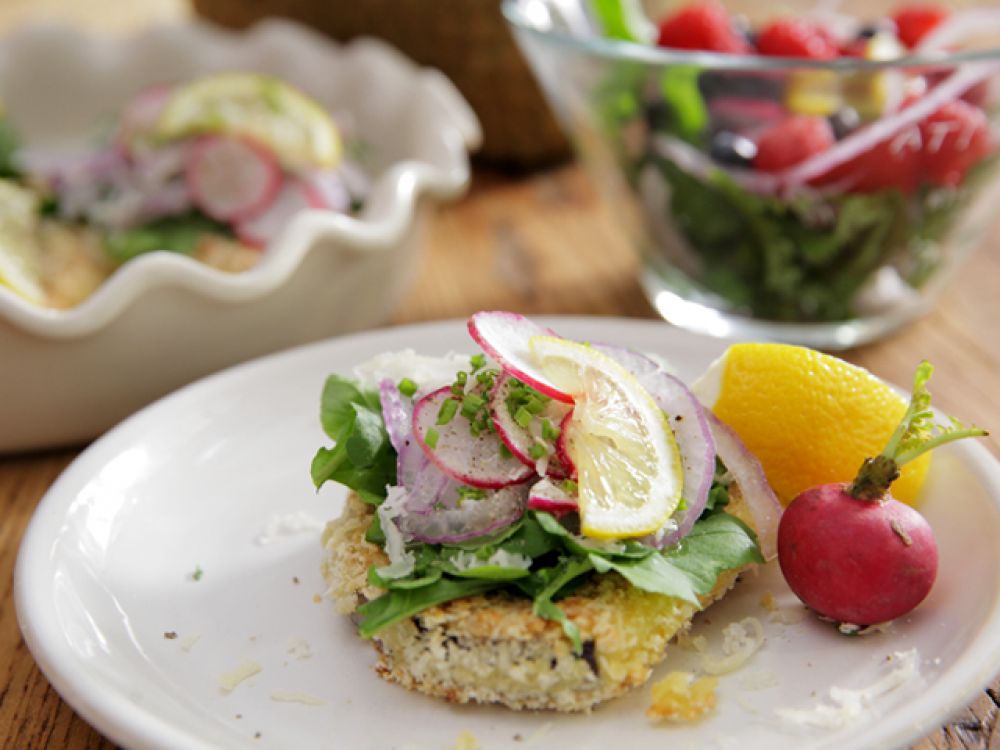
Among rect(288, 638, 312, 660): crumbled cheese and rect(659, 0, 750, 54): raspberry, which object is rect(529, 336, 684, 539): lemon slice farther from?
rect(659, 0, 750, 54): raspberry

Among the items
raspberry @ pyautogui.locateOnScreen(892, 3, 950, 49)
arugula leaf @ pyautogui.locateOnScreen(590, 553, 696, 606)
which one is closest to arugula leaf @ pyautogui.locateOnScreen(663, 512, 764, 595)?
arugula leaf @ pyautogui.locateOnScreen(590, 553, 696, 606)

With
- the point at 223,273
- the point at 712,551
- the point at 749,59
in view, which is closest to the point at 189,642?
the point at 712,551

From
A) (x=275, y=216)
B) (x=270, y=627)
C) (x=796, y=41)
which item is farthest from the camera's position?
(x=275, y=216)

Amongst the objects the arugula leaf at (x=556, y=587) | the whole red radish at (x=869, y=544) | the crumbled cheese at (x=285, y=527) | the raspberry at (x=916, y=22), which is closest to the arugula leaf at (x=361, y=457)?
the crumbled cheese at (x=285, y=527)

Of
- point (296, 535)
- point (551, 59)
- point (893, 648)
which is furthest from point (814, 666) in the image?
point (551, 59)

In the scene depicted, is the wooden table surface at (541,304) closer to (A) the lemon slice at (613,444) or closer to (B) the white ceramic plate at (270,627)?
(B) the white ceramic plate at (270,627)

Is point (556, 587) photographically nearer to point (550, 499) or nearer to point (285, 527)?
point (550, 499)

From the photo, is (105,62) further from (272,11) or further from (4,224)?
(4,224)
